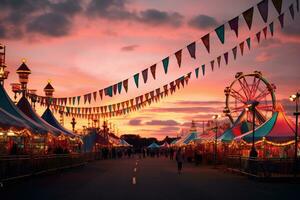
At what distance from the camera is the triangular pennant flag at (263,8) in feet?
60.9

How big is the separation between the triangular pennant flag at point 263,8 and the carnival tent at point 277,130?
1506 centimetres

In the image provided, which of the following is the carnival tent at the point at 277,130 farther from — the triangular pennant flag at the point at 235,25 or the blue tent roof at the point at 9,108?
the blue tent roof at the point at 9,108

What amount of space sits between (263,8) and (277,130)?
51.2ft

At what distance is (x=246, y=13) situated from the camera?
64.0ft

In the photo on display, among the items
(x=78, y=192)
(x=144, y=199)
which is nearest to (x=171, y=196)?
(x=144, y=199)

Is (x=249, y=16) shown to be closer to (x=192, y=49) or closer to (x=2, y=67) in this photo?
(x=192, y=49)

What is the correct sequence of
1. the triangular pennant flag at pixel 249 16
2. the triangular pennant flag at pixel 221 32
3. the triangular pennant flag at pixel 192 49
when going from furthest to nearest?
the triangular pennant flag at pixel 192 49
the triangular pennant flag at pixel 221 32
the triangular pennant flag at pixel 249 16

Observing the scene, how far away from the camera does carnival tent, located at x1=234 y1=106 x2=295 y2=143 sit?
32.2 m

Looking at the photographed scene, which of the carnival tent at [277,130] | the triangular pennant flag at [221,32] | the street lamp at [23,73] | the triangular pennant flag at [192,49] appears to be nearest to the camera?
the triangular pennant flag at [221,32]

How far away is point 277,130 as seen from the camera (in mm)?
32750

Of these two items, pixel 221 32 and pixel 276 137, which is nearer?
pixel 221 32

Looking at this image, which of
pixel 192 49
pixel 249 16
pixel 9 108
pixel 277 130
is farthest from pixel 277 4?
Result: pixel 277 130

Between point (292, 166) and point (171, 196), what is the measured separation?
43.1 feet

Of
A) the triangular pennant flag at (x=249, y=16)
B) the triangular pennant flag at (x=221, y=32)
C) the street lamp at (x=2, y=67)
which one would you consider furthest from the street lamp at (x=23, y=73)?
the triangular pennant flag at (x=249, y=16)
